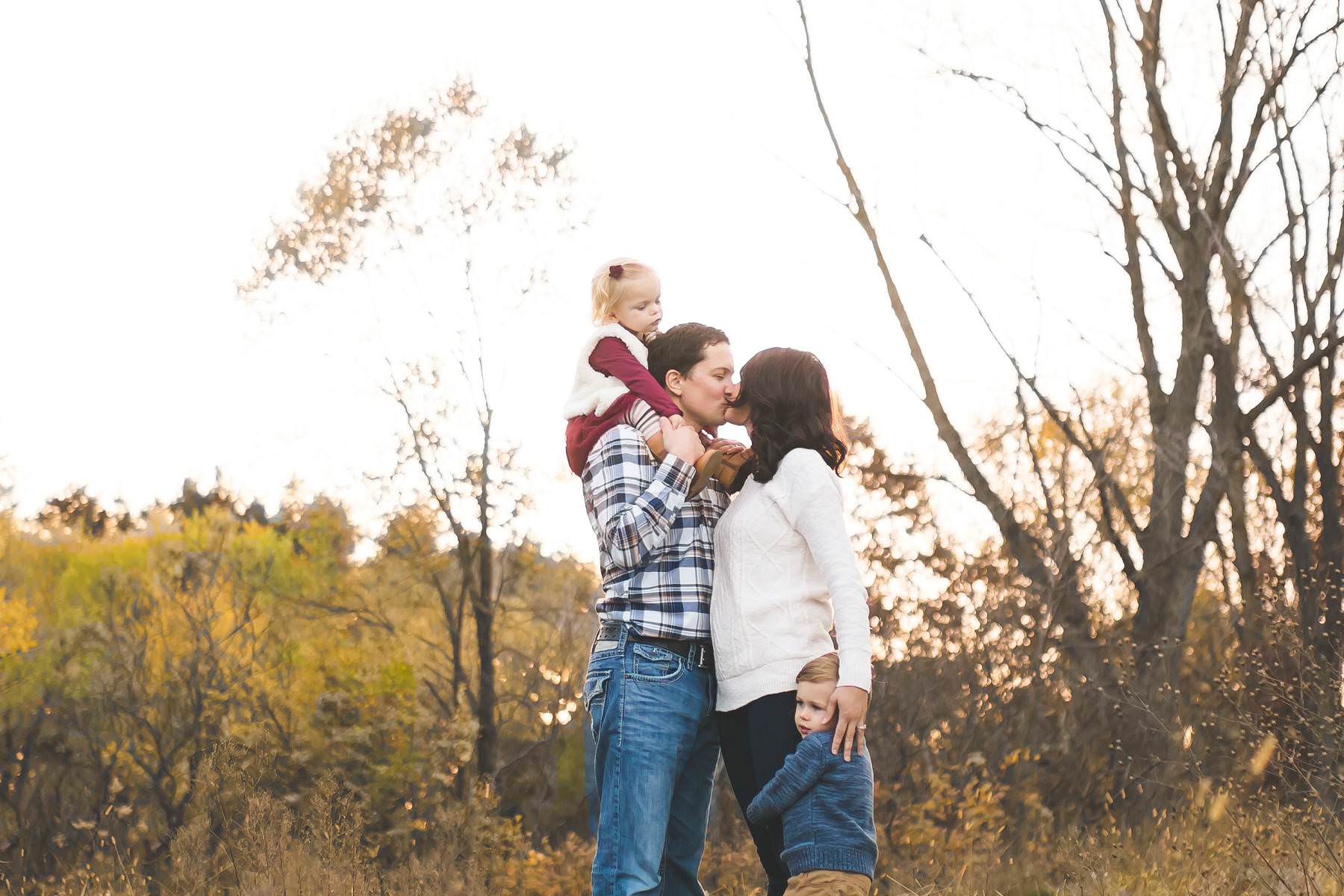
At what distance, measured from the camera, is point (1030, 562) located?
6238 millimetres

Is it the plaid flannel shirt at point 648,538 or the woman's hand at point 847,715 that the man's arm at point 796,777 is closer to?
the woman's hand at point 847,715

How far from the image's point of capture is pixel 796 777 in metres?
2.43

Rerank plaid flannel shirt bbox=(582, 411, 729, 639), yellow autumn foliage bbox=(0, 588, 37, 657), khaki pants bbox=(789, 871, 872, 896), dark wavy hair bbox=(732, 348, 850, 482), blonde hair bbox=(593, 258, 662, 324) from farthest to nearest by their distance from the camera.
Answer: yellow autumn foliage bbox=(0, 588, 37, 657)
blonde hair bbox=(593, 258, 662, 324)
dark wavy hair bbox=(732, 348, 850, 482)
plaid flannel shirt bbox=(582, 411, 729, 639)
khaki pants bbox=(789, 871, 872, 896)

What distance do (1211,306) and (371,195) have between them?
5231 millimetres

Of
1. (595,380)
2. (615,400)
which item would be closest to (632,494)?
(615,400)

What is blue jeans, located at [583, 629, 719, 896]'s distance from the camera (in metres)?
2.49

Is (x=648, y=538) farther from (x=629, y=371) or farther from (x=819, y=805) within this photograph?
(x=819, y=805)

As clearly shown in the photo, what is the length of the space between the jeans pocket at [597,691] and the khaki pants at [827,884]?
0.49 m

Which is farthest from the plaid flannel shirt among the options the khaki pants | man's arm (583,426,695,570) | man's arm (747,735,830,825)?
the khaki pants

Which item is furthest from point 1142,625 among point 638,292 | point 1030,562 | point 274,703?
point 274,703

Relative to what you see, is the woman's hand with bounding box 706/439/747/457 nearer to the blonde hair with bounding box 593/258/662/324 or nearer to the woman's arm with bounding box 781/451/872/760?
the woman's arm with bounding box 781/451/872/760

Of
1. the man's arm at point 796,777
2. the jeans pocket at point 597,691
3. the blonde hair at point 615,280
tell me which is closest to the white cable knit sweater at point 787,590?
the man's arm at point 796,777

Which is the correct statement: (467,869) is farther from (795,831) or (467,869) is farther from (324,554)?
(324,554)

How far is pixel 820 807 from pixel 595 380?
1.03 metres
